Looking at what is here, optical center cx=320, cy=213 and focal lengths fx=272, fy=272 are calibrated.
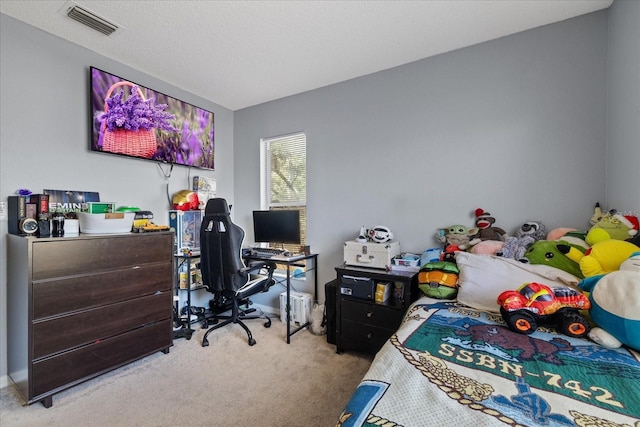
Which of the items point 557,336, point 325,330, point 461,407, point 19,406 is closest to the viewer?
point 461,407

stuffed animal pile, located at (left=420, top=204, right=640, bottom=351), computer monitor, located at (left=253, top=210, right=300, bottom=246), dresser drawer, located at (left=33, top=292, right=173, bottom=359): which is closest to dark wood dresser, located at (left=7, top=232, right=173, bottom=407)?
dresser drawer, located at (left=33, top=292, right=173, bottom=359)

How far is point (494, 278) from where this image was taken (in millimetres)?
1732

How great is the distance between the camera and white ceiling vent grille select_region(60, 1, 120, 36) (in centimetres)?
185

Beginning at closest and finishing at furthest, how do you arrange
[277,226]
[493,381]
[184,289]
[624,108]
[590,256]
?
[493,381] < [590,256] < [624,108] < [184,289] < [277,226]

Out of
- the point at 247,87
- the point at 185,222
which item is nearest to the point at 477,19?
the point at 247,87

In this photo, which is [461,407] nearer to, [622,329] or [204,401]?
[622,329]

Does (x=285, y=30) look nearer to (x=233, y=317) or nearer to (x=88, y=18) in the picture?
(x=88, y=18)

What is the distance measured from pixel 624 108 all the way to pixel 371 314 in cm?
214

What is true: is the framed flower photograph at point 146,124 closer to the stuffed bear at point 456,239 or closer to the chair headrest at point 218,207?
the chair headrest at point 218,207

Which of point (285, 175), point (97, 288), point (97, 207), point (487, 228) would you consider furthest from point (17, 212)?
point (487, 228)

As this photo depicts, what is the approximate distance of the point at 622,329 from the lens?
115 centimetres

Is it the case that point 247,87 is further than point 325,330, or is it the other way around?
point 247,87

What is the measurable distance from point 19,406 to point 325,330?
221 cm

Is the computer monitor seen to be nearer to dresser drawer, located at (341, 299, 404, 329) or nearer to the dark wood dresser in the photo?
dresser drawer, located at (341, 299, 404, 329)
